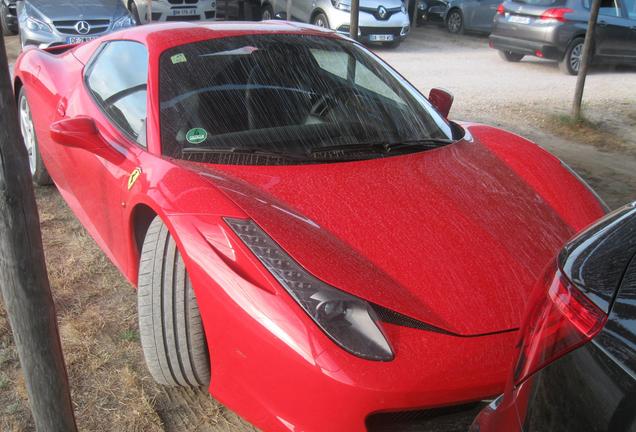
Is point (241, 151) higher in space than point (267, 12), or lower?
higher

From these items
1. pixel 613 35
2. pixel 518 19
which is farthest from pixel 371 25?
pixel 613 35

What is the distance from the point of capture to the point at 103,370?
2.65m

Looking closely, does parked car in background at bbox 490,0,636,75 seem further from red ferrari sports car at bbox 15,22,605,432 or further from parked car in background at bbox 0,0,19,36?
parked car in background at bbox 0,0,19,36

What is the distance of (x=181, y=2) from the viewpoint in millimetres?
12336

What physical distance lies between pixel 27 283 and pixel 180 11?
448 inches

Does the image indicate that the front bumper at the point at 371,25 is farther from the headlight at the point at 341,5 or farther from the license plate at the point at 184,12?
the license plate at the point at 184,12

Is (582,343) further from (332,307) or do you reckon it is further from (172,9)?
(172,9)

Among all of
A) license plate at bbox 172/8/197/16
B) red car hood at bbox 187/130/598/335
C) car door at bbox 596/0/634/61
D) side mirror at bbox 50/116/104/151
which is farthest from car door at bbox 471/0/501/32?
side mirror at bbox 50/116/104/151

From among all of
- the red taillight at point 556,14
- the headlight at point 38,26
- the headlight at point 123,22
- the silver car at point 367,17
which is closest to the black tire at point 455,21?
the silver car at point 367,17

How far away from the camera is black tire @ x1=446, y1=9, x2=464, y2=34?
1570 cm

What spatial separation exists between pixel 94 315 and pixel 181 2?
10423 mm

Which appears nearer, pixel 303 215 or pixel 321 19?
pixel 303 215

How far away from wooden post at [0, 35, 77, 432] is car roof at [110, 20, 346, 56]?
58.2 inches

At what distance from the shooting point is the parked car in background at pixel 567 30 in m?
10.6
